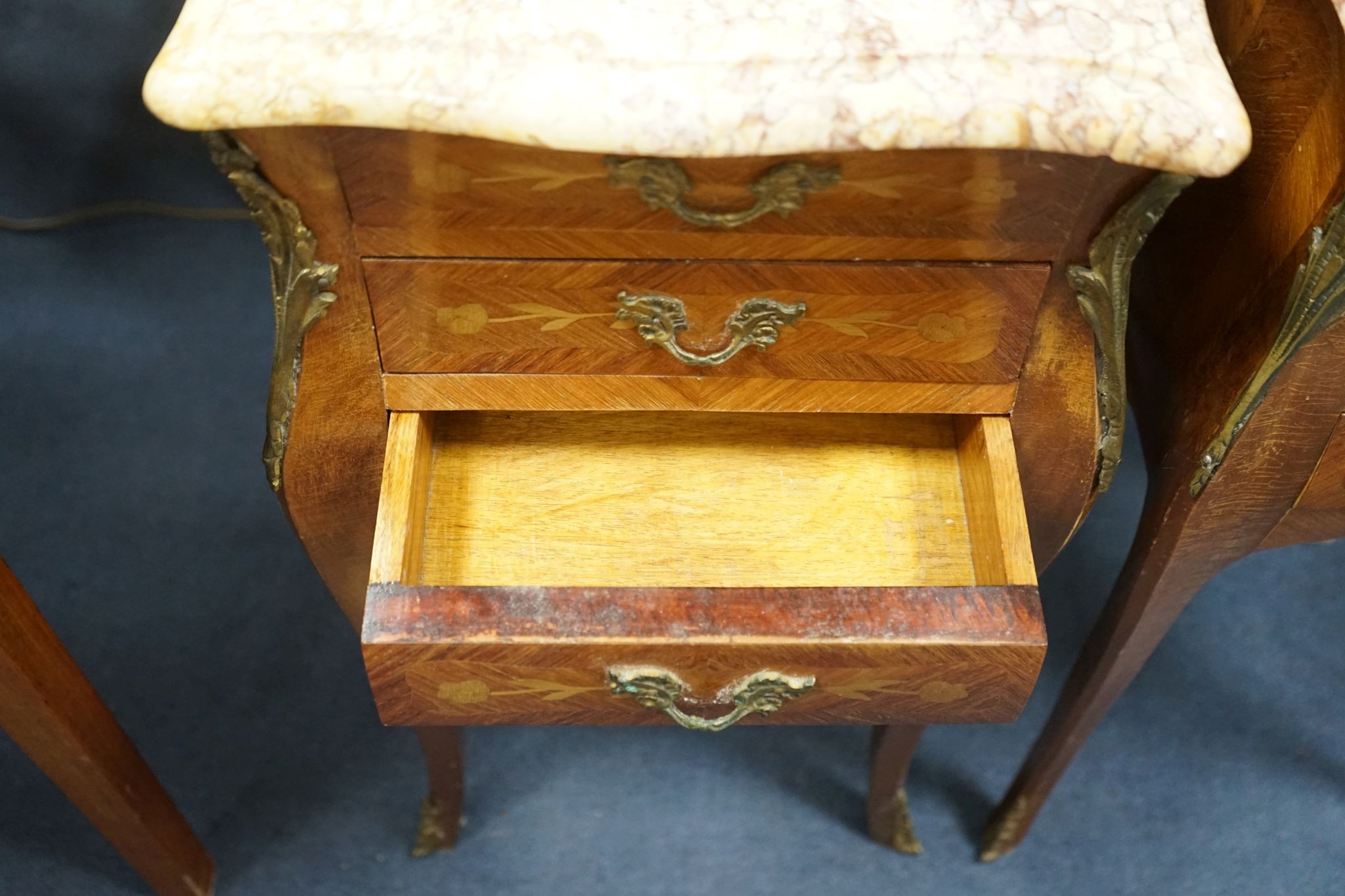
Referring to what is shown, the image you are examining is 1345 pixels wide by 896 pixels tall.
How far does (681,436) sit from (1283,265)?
38 centimetres

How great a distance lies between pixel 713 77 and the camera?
55 cm

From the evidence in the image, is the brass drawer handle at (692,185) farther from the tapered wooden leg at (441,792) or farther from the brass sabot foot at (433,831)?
the brass sabot foot at (433,831)

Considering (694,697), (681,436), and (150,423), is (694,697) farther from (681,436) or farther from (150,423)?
(150,423)

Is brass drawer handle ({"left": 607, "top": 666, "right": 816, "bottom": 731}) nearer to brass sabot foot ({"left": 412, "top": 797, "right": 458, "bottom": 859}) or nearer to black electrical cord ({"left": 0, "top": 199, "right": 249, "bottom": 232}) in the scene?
brass sabot foot ({"left": 412, "top": 797, "right": 458, "bottom": 859})

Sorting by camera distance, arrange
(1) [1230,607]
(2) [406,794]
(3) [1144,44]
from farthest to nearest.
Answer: (1) [1230,607] → (2) [406,794] → (3) [1144,44]

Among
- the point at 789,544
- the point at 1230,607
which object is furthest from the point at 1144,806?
the point at 789,544

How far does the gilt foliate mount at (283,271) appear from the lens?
0.60 m

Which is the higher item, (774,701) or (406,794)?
(774,701)

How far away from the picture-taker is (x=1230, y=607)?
122cm

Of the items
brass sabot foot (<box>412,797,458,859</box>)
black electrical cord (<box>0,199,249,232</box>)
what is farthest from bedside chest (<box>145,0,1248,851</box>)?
black electrical cord (<box>0,199,249,232</box>)

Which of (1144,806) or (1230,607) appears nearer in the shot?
(1144,806)

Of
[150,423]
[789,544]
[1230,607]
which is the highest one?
[789,544]

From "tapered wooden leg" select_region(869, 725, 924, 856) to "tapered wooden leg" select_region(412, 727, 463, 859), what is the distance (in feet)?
1.09

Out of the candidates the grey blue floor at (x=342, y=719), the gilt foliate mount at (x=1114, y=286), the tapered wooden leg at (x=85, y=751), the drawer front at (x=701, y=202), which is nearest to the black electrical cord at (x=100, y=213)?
the grey blue floor at (x=342, y=719)
